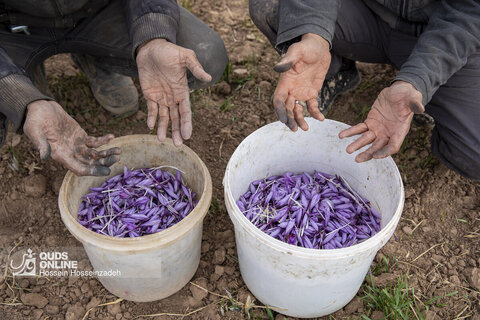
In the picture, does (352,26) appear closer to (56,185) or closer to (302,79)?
(302,79)

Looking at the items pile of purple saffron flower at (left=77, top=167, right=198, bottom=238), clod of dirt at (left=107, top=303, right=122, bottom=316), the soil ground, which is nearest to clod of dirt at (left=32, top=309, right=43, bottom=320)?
the soil ground

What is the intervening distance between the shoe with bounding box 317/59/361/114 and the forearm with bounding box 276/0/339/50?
1.73 ft

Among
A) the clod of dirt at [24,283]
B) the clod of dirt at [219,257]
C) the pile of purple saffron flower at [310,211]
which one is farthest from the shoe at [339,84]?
the clod of dirt at [24,283]

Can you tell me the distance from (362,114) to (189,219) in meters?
1.28

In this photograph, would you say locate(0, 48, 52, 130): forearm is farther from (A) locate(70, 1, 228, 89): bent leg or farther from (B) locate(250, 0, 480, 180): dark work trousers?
(B) locate(250, 0, 480, 180): dark work trousers

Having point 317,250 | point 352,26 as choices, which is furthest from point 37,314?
point 352,26

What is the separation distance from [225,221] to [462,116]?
3.70 ft

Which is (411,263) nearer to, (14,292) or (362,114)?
(362,114)

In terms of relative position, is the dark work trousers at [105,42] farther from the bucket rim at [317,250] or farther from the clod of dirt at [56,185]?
the bucket rim at [317,250]

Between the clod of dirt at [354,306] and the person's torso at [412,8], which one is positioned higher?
the person's torso at [412,8]

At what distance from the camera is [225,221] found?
2092 millimetres

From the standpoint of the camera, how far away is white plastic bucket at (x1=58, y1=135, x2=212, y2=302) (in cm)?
155

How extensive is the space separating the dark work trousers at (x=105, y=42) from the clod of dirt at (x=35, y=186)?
19.2 inches

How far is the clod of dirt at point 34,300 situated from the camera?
71.4 inches
